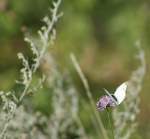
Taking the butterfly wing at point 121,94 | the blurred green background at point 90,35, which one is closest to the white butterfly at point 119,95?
the butterfly wing at point 121,94

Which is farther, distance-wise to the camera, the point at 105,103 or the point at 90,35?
the point at 90,35

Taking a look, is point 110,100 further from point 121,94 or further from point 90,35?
point 90,35

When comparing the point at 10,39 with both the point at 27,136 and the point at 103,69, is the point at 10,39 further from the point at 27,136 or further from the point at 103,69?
the point at 27,136

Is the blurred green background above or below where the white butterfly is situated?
above

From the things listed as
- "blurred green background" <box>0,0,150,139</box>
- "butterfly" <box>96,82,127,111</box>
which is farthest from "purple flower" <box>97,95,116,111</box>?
"blurred green background" <box>0,0,150,139</box>

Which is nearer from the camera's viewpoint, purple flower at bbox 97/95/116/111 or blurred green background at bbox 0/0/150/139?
purple flower at bbox 97/95/116/111

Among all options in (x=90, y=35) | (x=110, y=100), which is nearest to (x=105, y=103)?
(x=110, y=100)

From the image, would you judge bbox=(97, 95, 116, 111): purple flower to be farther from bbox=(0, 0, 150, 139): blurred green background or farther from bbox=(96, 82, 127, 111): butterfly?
bbox=(0, 0, 150, 139): blurred green background

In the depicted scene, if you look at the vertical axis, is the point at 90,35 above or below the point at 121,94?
above
